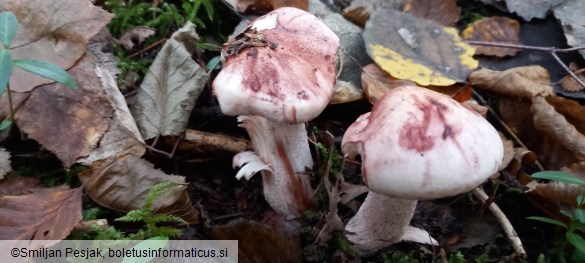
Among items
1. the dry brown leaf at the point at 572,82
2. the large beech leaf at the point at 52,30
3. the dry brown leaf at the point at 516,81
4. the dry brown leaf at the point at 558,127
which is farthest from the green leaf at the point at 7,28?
the dry brown leaf at the point at 572,82

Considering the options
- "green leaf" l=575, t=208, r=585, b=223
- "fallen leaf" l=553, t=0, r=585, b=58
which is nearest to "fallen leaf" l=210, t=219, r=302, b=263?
"green leaf" l=575, t=208, r=585, b=223

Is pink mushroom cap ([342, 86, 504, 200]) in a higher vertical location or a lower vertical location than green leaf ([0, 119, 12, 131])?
higher

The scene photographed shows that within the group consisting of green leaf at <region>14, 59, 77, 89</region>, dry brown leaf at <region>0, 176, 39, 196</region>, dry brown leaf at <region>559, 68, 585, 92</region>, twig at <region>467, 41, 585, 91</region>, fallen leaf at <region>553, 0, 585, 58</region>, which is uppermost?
green leaf at <region>14, 59, 77, 89</region>

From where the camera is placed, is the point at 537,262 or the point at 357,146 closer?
the point at 357,146

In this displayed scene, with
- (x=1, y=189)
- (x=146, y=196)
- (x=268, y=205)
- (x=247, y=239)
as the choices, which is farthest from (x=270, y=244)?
(x=1, y=189)

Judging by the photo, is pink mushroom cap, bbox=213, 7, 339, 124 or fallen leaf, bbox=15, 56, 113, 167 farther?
fallen leaf, bbox=15, 56, 113, 167

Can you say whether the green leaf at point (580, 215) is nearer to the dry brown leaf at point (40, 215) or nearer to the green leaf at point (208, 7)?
the dry brown leaf at point (40, 215)

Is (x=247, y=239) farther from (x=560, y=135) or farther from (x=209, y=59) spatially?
(x=560, y=135)

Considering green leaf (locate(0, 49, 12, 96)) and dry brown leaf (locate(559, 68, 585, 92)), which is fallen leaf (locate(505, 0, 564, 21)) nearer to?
dry brown leaf (locate(559, 68, 585, 92))
